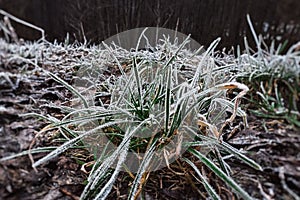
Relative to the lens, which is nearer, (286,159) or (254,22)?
(286,159)

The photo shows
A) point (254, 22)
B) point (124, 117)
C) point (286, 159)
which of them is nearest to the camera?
point (286, 159)

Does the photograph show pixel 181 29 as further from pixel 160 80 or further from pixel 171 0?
pixel 160 80

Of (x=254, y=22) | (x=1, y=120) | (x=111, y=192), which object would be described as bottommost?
(x=111, y=192)

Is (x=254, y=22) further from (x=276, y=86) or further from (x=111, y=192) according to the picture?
(x=111, y=192)

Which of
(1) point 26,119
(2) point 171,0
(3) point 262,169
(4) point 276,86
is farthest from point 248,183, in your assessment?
(2) point 171,0

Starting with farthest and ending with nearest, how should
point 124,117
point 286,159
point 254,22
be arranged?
point 254,22, point 124,117, point 286,159

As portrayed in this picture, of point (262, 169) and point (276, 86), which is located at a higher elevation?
point (276, 86)
